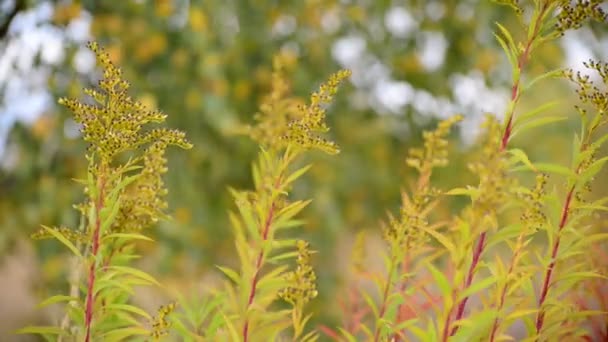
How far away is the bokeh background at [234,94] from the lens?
2656 millimetres

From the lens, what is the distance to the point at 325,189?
3260 mm

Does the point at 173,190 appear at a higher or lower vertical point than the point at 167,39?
lower

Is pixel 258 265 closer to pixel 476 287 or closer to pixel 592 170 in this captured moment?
pixel 476 287

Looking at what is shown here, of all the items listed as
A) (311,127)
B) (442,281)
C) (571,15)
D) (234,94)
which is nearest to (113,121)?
(311,127)

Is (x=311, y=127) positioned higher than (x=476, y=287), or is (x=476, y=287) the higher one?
(x=311, y=127)

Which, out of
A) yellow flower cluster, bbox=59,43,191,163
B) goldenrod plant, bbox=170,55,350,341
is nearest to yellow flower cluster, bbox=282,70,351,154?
goldenrod plant, bbox=170,55,350,341

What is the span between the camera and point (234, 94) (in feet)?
10.4

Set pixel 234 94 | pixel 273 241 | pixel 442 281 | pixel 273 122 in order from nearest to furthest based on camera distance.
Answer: pixel 442 281 → pixel 273 241 → pixel 273 122 → pixel 234 94

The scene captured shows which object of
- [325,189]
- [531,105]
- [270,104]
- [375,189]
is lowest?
[270,104]

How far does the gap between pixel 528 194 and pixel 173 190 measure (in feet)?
7.32

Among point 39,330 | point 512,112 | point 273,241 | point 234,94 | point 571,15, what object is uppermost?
point 234,94

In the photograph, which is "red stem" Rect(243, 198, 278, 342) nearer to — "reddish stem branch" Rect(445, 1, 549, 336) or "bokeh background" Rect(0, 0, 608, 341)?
"reddish stem branch" Rect(445, 1, 549, 336)

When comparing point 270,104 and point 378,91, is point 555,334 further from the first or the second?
point 378,91

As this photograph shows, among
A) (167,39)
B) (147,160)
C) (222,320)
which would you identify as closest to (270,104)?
(147,160)
